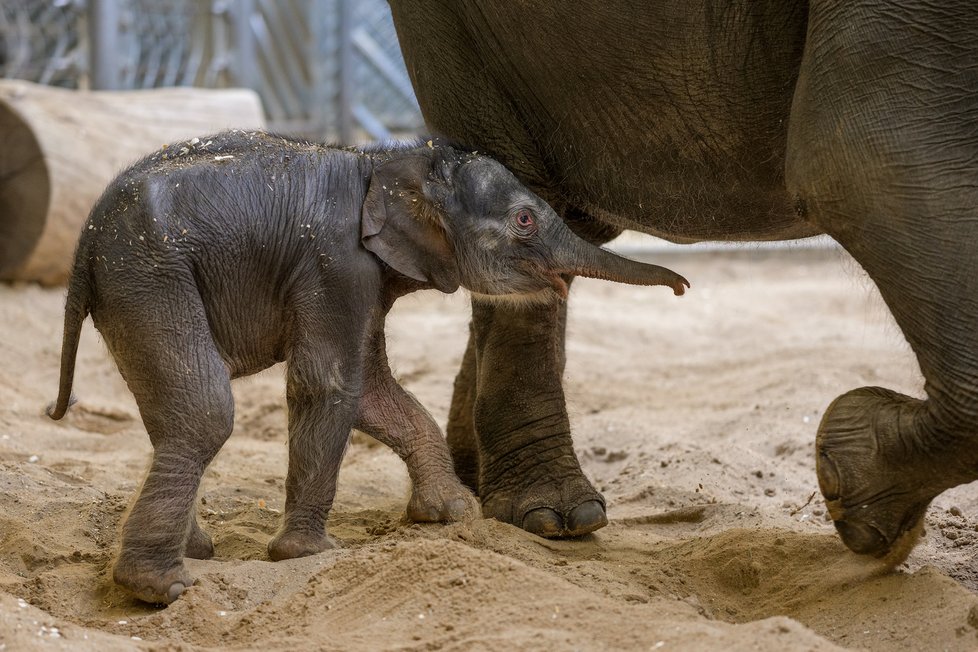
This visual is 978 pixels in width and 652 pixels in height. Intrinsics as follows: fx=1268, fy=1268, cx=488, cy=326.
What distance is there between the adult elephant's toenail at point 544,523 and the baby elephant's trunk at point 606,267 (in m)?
0.98

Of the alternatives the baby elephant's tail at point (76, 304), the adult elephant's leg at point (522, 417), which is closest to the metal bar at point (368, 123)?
the adult elephant's leg at point (522, 417)

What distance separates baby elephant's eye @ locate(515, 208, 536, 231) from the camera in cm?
414

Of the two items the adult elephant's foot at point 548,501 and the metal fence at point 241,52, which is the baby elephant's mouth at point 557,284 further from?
the metal fence at point 241,52

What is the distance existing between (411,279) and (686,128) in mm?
1031

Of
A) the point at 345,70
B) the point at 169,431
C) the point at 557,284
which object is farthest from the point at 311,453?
the point at 345,70

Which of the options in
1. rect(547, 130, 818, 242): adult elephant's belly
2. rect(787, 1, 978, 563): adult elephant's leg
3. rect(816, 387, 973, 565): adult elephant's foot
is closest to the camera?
rect(787, 1, 978, 563): adult elephant's leg

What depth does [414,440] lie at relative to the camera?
14.6 feet

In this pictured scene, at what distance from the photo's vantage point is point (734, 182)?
13.6 feet

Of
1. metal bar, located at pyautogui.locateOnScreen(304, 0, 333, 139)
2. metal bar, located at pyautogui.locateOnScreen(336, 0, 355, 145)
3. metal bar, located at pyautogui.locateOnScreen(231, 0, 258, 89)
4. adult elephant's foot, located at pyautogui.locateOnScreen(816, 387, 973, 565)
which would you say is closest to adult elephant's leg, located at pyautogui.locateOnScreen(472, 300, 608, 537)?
adult elephant's foot, located at pyautogui.locateOnScreen(816, 387, 973, 565)

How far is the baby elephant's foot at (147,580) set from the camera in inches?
146

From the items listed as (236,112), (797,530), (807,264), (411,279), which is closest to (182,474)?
(411,279)

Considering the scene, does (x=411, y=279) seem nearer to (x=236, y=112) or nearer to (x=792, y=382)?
(x=792, y=382)

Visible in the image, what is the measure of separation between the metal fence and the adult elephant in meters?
1.59

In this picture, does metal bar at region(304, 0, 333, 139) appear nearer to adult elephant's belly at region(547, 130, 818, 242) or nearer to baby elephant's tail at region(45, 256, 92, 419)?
adult elephant's belly at region(547, 130, 818, 242)
